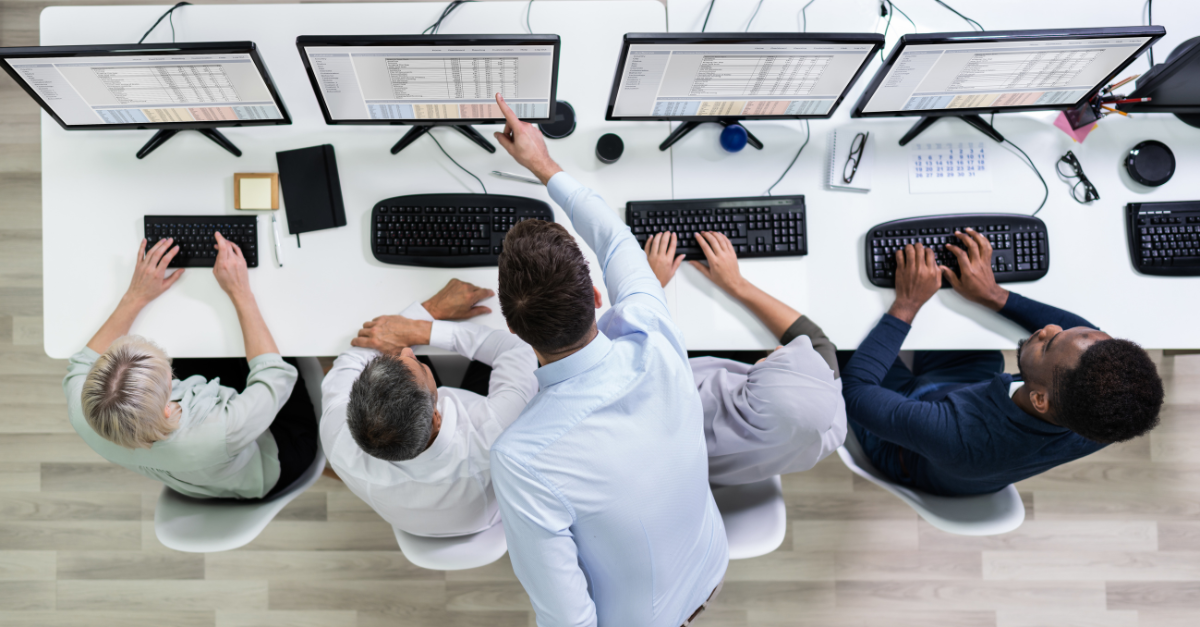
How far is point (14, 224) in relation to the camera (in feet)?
7.77

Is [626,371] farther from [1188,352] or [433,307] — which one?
[1188,352]

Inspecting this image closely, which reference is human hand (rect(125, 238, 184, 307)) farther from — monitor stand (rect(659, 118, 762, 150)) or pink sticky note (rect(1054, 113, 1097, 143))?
pink sticky note (rect(1054, 113, 1097, 143))

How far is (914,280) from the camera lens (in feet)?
5.66

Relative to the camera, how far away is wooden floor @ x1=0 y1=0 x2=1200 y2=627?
234 centimetres

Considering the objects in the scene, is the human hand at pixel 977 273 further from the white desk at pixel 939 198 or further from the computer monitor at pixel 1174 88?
the computer monitor at pixel 1174 88

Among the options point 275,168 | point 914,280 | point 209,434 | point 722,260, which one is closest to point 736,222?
point 722,260

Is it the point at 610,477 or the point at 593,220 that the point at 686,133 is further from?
the point at 610,477

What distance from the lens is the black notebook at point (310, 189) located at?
1762mm

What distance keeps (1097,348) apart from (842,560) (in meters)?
1.26

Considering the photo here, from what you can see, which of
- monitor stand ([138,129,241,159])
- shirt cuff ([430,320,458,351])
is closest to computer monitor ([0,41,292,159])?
monitor stand ([138,129,241,159])

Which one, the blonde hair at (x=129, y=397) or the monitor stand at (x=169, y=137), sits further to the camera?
the monitor stand at (x=169, y=137)

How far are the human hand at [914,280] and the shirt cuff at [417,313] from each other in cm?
127

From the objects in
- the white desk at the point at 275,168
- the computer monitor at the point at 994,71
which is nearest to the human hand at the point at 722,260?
the white desk at the point at 275,168

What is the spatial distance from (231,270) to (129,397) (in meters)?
0.41
